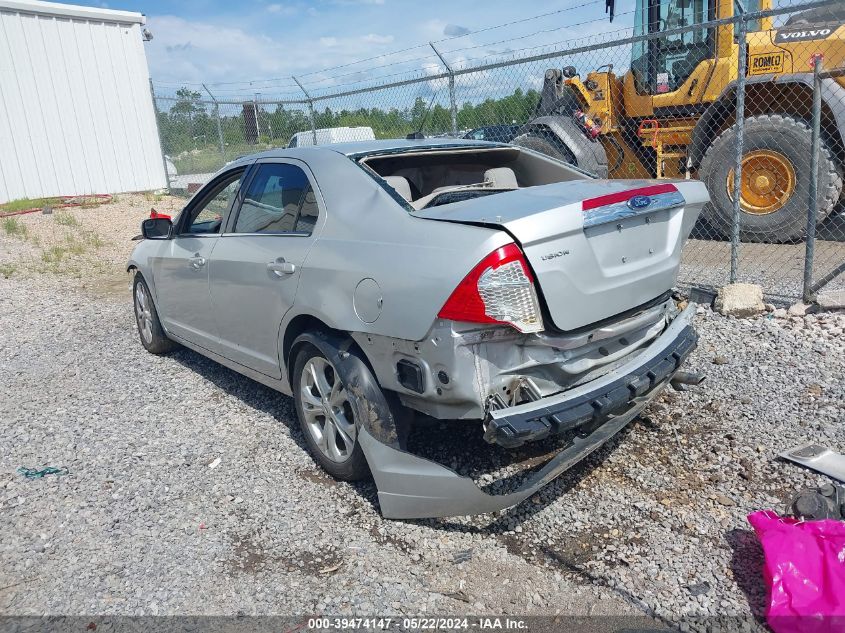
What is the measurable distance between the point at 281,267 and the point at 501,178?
1483 millimetres

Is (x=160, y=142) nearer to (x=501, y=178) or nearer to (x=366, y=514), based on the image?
(x=501, y=178)

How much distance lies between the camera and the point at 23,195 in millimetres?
15961

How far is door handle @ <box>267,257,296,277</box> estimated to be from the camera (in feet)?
11.7

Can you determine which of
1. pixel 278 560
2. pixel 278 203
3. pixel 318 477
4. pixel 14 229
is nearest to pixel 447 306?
pixel 278 560

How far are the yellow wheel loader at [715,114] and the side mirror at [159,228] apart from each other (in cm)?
530

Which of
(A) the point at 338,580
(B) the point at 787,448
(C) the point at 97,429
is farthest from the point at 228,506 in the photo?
(B) the point at 787,448

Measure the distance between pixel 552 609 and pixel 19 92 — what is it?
17347 mm

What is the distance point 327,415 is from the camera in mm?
3492

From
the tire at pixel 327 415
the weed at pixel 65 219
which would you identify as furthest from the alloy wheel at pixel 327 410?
the weed at pixel 65 219

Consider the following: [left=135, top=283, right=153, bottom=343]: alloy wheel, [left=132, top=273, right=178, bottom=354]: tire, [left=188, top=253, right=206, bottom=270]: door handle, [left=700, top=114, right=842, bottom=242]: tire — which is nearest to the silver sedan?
[left=188, top=253, right=206, bottom=270]: door handle

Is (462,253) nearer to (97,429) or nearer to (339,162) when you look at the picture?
(339,162)

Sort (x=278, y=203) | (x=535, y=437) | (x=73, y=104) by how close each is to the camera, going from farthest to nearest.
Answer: (x=73, y=104) → (x=278, y=203) → (x=535, y=437)

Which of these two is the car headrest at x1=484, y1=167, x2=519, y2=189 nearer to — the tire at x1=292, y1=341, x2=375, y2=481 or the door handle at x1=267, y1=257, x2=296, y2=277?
the door handle at x1=267, y1=257, x2=296, y2=277

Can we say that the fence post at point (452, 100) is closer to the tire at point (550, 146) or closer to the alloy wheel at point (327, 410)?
the tire at point (550, 146)
